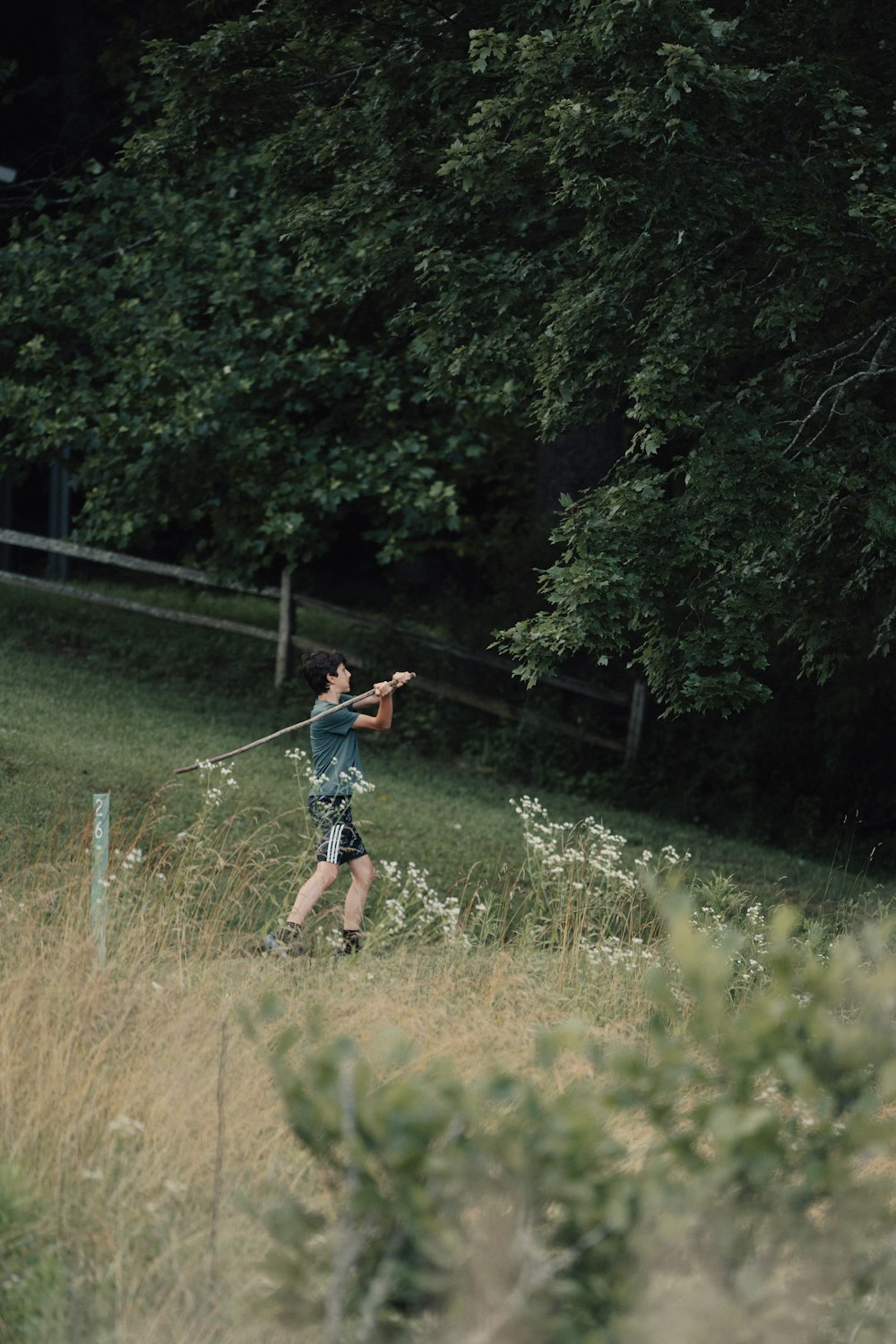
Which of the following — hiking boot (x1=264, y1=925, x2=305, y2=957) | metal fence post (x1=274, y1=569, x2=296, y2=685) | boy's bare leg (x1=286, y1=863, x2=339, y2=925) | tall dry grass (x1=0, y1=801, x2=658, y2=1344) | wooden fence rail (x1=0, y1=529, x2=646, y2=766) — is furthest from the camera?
metal fence post (x1=274, y1=569, x2=296, y2=685)

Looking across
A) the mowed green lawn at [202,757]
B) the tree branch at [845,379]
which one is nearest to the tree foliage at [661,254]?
the tree branch at [845,379]

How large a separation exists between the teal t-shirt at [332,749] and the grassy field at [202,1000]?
19.5 inches

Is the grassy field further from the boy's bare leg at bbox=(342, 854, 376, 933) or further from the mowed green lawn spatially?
the boy's bare leg at bbox=(342, 854, 376, 933)

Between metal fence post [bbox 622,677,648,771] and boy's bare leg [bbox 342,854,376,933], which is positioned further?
metal fence post [bbox 622,677,648,771]

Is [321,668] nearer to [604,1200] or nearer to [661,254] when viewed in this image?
[661,254]

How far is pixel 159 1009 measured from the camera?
16.1ft

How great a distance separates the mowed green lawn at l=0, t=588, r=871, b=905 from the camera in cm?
952

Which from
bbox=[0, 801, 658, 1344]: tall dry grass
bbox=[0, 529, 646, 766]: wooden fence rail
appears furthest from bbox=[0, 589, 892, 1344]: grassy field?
bbox=[0, 529, 646, 766]: wooden fence rail

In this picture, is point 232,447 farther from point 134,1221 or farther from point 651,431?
point 134,1221

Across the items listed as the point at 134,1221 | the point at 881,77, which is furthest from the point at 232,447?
the point at 134,1221

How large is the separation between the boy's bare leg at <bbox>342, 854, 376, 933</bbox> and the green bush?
13.7 ft

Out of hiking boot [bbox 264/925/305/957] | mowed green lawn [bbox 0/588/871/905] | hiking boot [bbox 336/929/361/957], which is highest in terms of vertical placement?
hiking boot [bbox 264/925/305/957]

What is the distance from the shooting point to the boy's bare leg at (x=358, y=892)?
7.10 meters

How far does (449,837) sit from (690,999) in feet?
13.3
